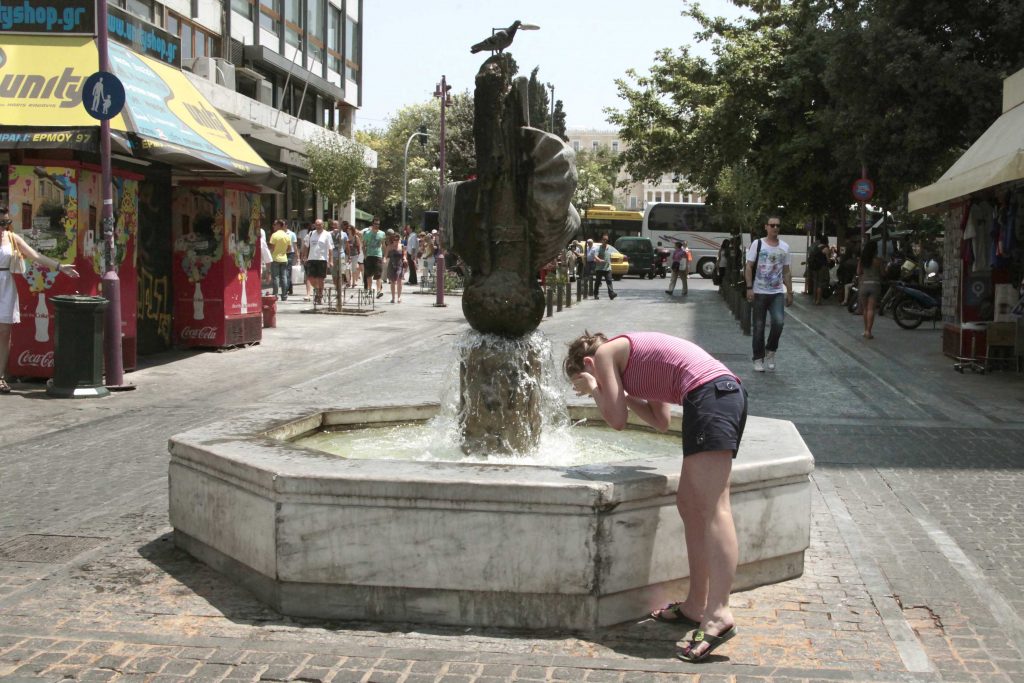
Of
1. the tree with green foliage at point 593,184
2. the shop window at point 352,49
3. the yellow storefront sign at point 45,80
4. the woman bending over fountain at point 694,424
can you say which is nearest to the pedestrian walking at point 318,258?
the yellow storefront sign at point 45,80

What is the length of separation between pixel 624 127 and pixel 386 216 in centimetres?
5452

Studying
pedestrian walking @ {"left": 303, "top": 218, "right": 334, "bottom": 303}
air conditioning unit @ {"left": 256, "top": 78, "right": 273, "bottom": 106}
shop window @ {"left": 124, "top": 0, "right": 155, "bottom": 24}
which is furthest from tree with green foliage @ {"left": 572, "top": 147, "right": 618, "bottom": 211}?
pedestrian walking @ {"left": 303, "top": 218, "right": 334, "bottom": 303}

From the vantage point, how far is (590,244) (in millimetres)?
32094

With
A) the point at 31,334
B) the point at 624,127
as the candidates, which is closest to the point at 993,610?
the point at 31,334

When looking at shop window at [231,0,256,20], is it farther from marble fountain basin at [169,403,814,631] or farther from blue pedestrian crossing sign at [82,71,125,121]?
marble fountain basin at [169,403,814,631]

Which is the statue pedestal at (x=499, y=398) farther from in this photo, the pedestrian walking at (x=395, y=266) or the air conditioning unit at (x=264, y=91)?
the air conditioning unit at (x=264, y=91)

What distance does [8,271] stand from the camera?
36.2ft

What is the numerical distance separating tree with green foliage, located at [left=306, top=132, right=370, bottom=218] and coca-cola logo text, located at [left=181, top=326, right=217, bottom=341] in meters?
22.7

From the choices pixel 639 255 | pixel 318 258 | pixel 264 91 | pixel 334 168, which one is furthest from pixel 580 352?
pixel 639 255

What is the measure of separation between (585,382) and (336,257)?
18755mm

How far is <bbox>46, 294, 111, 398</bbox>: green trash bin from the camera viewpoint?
11.1 m

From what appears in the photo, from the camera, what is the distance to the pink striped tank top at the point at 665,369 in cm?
448

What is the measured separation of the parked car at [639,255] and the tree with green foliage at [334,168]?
15580mm

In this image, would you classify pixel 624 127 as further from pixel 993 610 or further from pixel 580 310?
pixel 993 610
